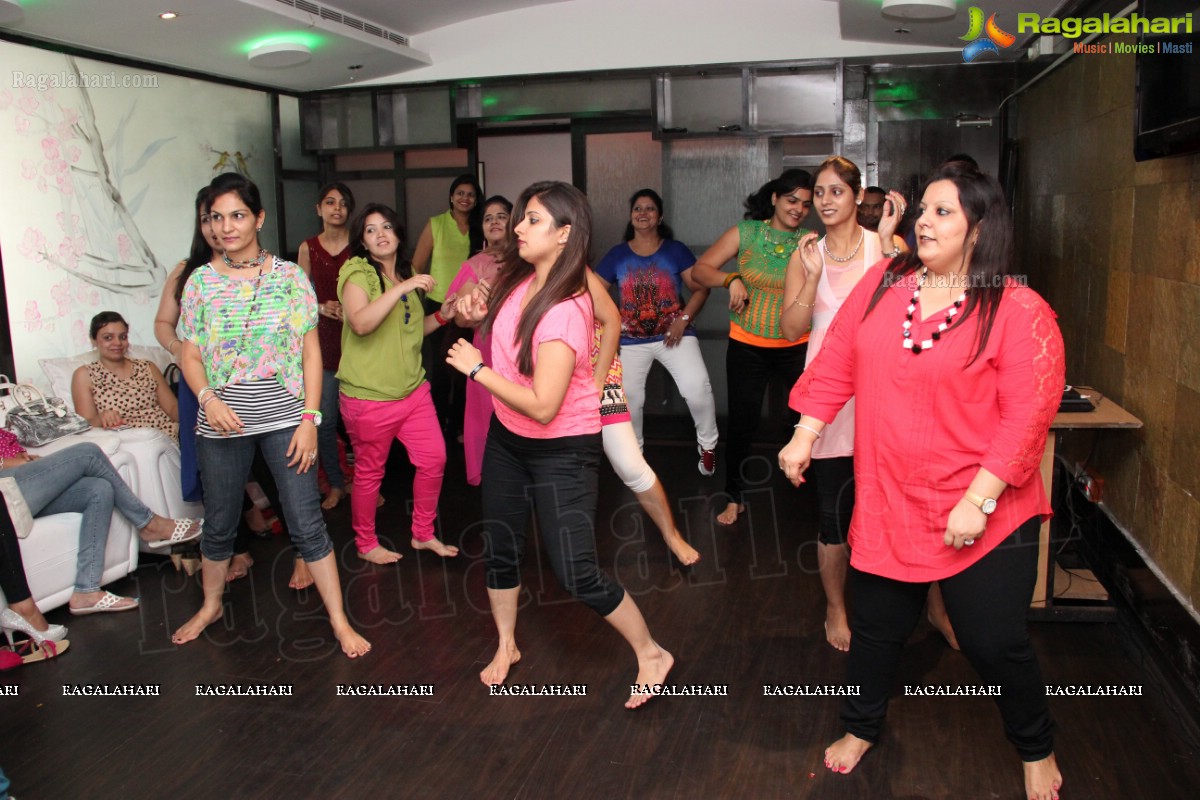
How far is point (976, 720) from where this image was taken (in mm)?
2871

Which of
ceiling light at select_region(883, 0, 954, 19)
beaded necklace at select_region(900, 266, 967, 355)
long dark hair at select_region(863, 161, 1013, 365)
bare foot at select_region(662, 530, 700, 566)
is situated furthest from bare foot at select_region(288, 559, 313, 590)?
ceiling light at select_region(883, 0, 954, 19)

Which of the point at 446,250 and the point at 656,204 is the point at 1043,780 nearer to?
the point at 656,204

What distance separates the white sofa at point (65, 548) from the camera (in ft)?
11.9

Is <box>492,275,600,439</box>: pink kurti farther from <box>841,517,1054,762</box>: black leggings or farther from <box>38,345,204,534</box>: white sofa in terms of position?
<box>38,345,204,534</box>: white sofa

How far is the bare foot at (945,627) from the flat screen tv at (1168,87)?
1.62 meters

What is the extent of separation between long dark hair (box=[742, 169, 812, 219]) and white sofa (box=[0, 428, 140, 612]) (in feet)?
9.76

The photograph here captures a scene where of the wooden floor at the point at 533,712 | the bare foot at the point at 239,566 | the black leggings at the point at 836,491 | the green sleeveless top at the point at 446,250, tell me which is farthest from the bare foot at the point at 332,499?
the black leggings at the point at 836,491

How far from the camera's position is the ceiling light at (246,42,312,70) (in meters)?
5.31

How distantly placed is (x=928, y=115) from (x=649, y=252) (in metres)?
2.08

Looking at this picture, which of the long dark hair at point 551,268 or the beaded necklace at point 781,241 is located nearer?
the long dark hair at point 551,268

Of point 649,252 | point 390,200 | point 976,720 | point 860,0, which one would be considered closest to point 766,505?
point 649,252

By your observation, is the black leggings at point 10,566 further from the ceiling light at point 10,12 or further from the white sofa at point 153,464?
the ceiling light at point 10,12

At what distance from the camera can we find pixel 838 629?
3400 mm

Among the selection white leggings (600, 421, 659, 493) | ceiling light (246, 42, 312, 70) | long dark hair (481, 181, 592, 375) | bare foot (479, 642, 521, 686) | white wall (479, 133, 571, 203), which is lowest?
bare foot (479, 642, 521, 686)
